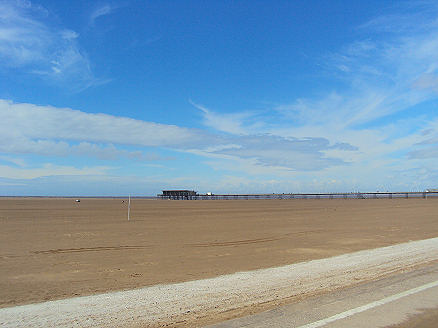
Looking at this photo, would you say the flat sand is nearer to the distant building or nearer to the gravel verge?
the gravel verge

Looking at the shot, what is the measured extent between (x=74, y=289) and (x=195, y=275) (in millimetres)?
3036

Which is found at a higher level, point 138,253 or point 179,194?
point 179,194

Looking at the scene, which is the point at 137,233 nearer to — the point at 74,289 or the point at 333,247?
the point at 333,247

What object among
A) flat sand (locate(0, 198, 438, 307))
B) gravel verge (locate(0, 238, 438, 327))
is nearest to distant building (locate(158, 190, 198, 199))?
flat sand (locate(0, 198, 438, 307))

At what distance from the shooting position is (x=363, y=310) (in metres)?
6.50

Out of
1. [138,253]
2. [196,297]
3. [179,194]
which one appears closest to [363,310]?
[196,297]

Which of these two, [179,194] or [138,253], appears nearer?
[138,253]

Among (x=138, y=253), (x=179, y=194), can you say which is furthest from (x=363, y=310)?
(x=179, y=194)

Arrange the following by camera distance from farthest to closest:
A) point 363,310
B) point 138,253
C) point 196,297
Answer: point 138,253
point 196,297
point 363,310

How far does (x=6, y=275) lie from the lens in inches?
384

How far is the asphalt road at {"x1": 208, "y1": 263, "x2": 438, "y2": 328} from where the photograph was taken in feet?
19.3

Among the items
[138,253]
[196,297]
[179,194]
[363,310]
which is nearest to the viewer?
[363,310]

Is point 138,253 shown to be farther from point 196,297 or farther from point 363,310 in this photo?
point 363,310

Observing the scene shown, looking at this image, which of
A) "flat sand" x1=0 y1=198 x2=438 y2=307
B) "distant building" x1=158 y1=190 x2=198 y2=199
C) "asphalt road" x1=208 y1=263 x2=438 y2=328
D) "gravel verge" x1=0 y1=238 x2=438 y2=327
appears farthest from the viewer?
"distant building" x1=158 y1=190 x2=198 y2=199
